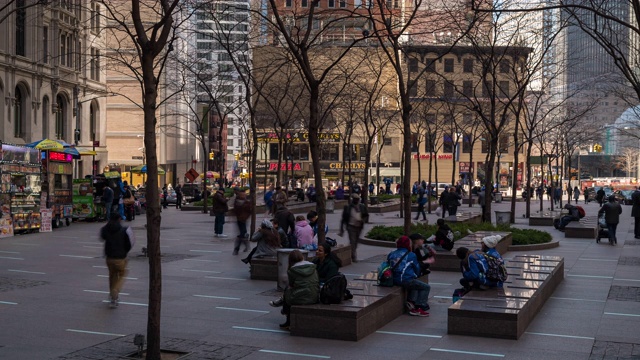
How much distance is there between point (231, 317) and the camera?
14.0 m

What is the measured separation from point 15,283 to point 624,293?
12.5 meters

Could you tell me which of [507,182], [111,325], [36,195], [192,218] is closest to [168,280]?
Result: [111,325]

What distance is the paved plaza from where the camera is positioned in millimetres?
11586

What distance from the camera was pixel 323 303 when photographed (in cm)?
1265

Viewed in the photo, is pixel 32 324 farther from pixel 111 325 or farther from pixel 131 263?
pixel 131 263

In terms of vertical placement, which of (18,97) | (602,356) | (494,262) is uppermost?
(18,97)

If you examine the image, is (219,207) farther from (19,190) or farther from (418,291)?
(418,291)

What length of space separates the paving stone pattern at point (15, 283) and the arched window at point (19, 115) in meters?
30.4

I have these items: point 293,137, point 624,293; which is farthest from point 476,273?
point 293,137

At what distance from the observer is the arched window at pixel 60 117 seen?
52.9m

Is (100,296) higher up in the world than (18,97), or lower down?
lower down

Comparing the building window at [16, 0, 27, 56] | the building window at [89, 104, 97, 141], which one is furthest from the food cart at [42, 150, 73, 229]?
the building window at [89, 104, 97, 141]

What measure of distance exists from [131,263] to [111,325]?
826 centimetres

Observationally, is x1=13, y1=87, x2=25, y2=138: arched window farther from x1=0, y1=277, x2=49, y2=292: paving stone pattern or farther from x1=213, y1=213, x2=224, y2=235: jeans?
x1=0, y1=277, x2=49, y2=292: paving stone pattern
